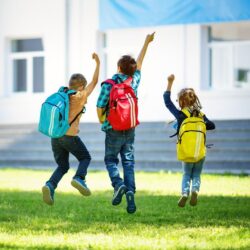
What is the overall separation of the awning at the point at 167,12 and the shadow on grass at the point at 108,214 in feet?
24.0

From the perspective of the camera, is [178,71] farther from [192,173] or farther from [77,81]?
[77,81]

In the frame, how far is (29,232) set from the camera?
7.64 meters

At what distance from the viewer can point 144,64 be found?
20391 mm

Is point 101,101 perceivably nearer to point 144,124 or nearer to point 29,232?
point 29,232

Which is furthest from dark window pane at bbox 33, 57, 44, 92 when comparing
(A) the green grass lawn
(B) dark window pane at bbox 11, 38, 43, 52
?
(A) the green grass lawn

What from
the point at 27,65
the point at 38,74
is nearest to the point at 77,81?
the point at 38,74

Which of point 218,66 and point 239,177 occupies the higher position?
point 218,66

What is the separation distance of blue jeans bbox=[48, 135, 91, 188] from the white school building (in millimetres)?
9005

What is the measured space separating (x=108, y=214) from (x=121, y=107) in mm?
1117

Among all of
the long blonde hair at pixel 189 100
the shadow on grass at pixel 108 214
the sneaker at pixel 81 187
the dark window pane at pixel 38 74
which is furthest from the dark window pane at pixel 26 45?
the sneaker at pixel 81 187

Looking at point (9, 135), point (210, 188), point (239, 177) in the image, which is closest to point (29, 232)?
point (210, 188)

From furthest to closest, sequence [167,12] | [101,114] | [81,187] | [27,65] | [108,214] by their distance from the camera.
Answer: [27,65] < [167,12] < [81,187] < [108,214] < [101,114]

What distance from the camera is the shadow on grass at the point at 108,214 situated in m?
8.09

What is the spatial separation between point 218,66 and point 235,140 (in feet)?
8.07
